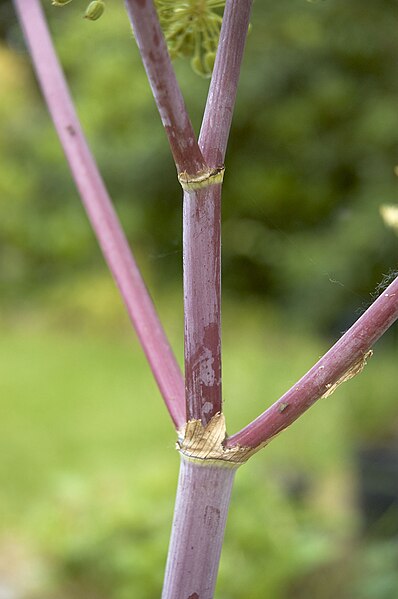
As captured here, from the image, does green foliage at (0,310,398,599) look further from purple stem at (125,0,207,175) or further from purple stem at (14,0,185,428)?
purple stem at (125,0,207,175)

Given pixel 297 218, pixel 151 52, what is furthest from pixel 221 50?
pixel 297 218

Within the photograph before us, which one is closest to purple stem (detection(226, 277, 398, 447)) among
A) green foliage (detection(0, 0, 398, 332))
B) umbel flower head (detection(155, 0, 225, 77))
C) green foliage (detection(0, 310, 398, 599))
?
umbel flower head (detection(155, 0, 225, 77))

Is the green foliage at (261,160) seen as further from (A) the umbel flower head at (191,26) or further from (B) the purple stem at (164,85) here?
(B) the purple stem at (164,85)

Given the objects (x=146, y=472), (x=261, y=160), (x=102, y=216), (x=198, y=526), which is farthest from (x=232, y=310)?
(x=198, y=526)

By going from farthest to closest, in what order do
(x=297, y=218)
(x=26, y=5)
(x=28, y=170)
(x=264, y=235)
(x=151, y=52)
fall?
1. (x=28, y=170)
2. (x=297, y=218)
3. (x=264, y=235)
4. (x=26, y=5)
5. (x=151, y=52)

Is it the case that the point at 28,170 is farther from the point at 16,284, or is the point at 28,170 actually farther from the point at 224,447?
the point at 224,447

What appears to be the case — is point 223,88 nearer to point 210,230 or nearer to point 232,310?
point 210,230
